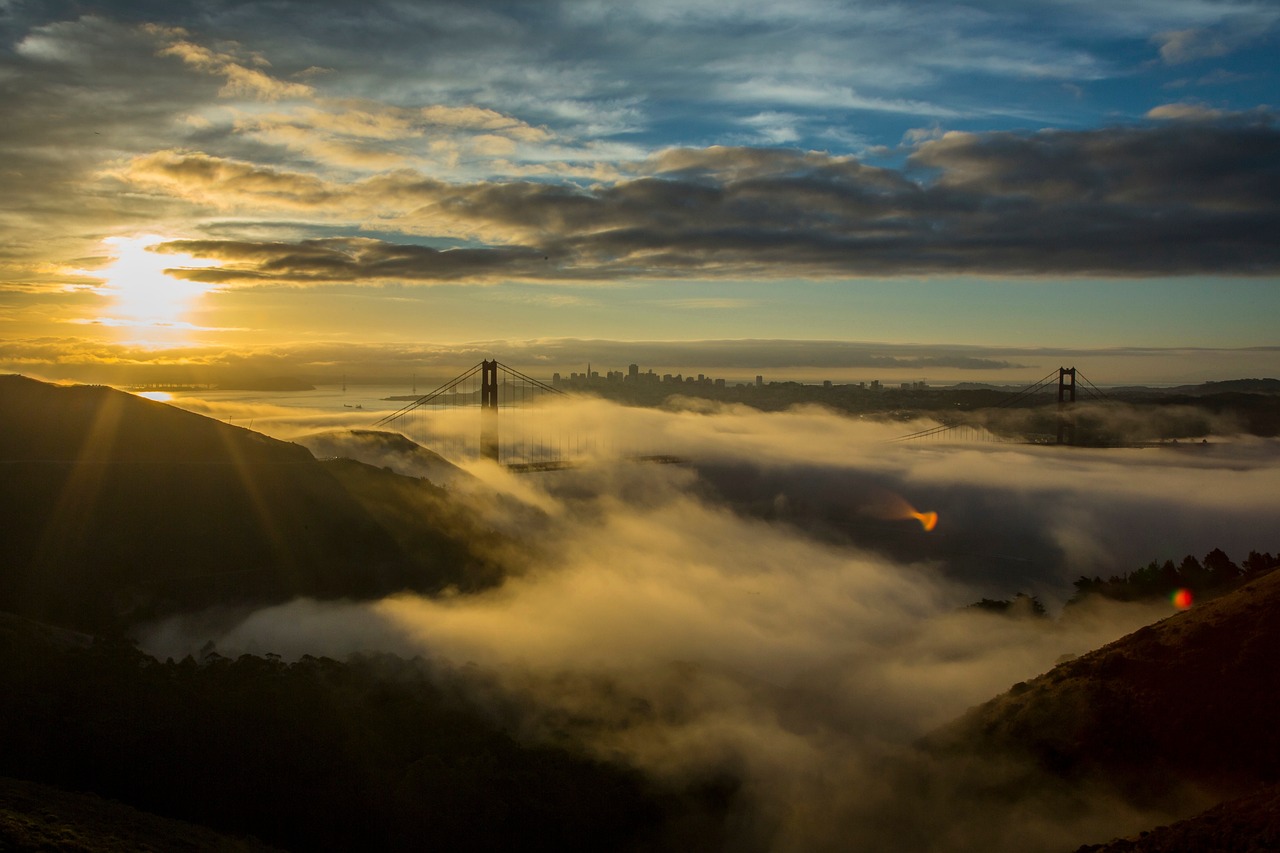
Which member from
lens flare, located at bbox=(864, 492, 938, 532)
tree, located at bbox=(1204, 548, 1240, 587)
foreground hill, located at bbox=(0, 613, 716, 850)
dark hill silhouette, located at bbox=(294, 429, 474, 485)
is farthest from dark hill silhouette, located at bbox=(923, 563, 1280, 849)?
lens flare, located at bbox=(864, 492, 938, 532)

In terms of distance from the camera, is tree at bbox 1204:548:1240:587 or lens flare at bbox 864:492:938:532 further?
lens flare at bbox 864:492:938:532

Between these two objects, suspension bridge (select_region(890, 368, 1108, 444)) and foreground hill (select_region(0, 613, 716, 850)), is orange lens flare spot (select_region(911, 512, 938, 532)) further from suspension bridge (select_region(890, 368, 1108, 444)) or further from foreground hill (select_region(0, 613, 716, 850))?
foreground hill (select_region(0, 613, 716, 850))

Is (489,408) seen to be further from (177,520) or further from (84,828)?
(84,828)

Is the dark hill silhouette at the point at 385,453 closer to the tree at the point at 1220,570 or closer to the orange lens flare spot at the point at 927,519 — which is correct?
the tree at the point at 1220,570

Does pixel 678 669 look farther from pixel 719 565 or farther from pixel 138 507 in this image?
pixel 719 565

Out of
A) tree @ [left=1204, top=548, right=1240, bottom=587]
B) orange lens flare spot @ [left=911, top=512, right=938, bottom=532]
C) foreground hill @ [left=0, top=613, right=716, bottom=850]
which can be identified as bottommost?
orange lens flare spot @ [left=911, top=512, right=938, bottom=532]

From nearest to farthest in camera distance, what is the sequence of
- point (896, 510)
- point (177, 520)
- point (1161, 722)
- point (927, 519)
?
point (1161, 722) < point (177, 520) < point (927, 519) < point (896, 510)

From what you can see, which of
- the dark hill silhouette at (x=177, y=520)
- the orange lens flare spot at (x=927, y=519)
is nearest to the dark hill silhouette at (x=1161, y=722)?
the dark hill silhouette at (x=177, y=520)

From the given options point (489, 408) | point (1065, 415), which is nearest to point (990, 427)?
point (1065, 415)
